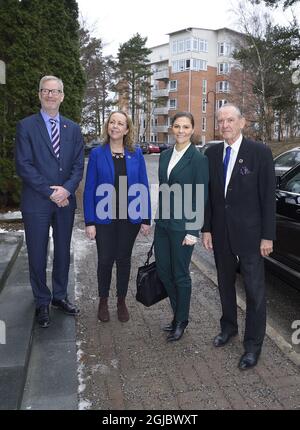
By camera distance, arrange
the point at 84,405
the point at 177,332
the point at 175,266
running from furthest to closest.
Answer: the point at 177,332
the point at 175,266
the point at 84,405

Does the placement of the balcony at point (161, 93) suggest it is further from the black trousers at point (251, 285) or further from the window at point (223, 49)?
the black trousers at point (251, 285)

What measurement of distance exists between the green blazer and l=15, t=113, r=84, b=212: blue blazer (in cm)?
86

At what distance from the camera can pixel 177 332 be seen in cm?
392

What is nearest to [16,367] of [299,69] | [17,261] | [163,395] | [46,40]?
[163,395]

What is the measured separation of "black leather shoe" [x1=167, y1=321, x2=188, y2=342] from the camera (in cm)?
390

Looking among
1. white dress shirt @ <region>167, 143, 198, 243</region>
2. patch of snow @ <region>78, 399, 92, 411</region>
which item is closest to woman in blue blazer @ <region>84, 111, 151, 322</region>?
white dress shirt @ <region>167, 143, 198, 243</region>

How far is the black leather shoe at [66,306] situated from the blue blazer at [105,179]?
901 millimetres

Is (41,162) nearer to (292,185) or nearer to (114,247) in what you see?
(114,247)

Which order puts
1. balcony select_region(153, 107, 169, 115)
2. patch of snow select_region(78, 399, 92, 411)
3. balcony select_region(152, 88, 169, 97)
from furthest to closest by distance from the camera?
1. balcony select_region(152, 88, 169, 97)
2. balcony select_region(153, 107, 169, 115)
3. patch of snow select_region(78, 399, 92, 411)

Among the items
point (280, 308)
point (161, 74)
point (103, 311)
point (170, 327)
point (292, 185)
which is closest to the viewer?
point (170, 327)

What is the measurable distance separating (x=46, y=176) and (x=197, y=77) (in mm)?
59862

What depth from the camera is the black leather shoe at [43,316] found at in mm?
4004

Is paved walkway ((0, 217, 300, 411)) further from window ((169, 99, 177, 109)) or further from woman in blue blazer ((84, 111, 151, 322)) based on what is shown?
window ((169, 99, 177, 109))

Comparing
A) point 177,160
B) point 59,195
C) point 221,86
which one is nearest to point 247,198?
point 177,160
